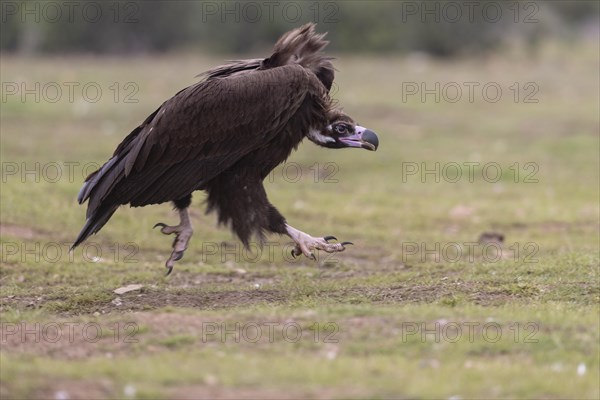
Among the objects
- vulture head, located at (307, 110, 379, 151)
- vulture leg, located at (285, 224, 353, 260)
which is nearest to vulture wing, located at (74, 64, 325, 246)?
vulture head, located at (307, 110, 379, 151)

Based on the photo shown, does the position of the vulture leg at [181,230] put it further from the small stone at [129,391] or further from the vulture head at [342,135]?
the small stone at [129,391]

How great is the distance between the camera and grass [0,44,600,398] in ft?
19.6

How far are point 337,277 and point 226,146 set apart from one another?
2040mm

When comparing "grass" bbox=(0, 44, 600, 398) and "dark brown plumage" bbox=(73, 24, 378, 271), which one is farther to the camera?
"dark brown plumage" bbox=(73, 24, 378, 271)

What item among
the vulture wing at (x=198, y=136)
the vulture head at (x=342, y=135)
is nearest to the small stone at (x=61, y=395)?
the vulture wing at (x=198, y=136)

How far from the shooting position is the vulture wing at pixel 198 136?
27.5 ft

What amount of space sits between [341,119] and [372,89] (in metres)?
16.2

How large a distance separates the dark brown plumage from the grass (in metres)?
0.70

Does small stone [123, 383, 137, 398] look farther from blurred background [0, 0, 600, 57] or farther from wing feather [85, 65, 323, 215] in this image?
blurred background [0, 0, 600, 57]

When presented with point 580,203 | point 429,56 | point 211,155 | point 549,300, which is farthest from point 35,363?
point 429,56

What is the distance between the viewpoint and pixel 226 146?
8539 mm

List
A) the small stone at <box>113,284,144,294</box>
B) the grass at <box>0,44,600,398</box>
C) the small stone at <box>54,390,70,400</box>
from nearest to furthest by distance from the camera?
the small stone at <box>54,390,70,400</box>, the grass at <box>0,44,600,398</box>, the small stone at <box>113,284,144,294</box>

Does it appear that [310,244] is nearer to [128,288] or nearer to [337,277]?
[337,277]

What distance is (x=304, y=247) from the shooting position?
864 cm
